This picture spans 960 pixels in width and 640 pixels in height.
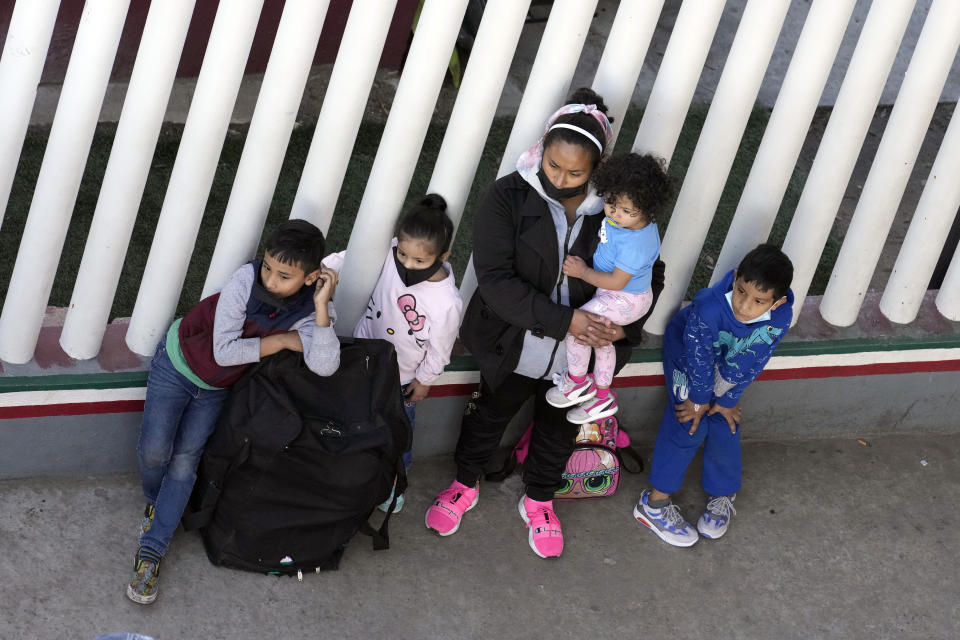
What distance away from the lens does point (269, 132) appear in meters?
3.72

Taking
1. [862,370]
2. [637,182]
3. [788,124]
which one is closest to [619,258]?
[637,182]

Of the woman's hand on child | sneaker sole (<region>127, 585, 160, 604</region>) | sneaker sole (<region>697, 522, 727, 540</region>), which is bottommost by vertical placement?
sneaker sole (<region>127, 585, 160, 604</region>)

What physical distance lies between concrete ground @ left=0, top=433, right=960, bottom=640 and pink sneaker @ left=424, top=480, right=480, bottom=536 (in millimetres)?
53

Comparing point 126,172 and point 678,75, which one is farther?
point 678,75

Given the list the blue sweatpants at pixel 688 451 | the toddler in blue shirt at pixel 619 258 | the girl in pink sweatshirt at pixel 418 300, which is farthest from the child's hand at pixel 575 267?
the blue sweatpants at pixel 688 451

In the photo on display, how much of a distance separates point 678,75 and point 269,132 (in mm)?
1359

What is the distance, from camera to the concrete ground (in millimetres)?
3916

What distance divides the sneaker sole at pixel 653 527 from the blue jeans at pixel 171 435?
1.67m

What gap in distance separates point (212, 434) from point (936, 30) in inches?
109

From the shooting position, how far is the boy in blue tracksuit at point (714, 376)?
3.87m

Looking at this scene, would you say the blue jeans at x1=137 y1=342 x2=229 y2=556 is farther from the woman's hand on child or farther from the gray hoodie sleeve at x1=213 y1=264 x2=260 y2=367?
the woman's hand on child

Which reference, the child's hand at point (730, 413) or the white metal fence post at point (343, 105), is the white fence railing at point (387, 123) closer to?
the white metal fence post at point (343, 105)

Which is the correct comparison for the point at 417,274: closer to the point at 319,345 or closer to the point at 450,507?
the point at 319,345

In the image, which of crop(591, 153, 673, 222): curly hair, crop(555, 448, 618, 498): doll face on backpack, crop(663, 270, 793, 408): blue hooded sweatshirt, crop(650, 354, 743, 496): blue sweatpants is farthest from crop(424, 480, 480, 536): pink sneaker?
crop(591, 153, 673, 222): curly hair
